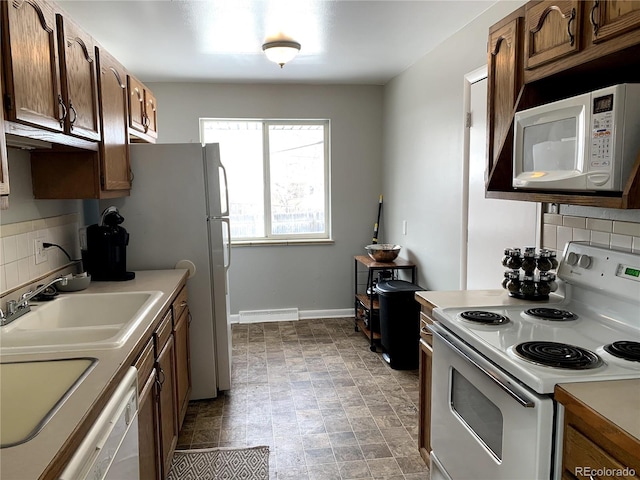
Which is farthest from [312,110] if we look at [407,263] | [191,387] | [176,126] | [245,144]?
[191,387]

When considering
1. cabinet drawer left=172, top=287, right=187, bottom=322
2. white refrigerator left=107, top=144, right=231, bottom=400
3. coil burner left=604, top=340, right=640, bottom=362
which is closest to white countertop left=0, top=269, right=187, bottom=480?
cabinet drawer left=172, top=287, right=187, bottom=322

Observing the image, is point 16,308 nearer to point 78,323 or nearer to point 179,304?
point 78,323

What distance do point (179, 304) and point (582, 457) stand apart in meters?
2.16

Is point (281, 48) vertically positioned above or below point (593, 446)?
above

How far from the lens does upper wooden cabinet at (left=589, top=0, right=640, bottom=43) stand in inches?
52.2

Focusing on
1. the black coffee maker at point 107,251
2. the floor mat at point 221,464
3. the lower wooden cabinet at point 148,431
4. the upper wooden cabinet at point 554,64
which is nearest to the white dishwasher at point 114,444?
the lower wooden cabinet at point 148,431

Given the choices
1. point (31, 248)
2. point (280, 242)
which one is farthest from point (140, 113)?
point (280, 242)

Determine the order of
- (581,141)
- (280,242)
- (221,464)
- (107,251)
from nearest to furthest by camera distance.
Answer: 1. (581,141)
2. (221,464)
3. (107,251)
4. (280,242)

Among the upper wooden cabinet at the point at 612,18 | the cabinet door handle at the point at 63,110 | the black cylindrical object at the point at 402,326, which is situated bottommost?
the black cylindrical object at the point at 402,326

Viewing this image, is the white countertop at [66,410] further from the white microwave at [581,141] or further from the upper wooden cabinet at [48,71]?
the white microwave at [581,141]

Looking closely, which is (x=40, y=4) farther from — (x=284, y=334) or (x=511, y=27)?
(x=284, y=334)

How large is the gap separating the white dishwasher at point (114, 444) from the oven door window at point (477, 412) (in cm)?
114

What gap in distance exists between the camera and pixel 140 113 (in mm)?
3436

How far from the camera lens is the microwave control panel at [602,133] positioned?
1437mm
